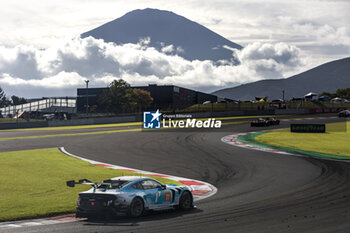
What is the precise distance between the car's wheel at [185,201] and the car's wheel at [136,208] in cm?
144

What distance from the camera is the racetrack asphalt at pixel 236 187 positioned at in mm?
10531

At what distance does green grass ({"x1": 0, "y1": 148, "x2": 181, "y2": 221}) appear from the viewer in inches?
511

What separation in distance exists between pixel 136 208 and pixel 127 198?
1.42ft

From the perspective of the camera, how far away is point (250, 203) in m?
13.4

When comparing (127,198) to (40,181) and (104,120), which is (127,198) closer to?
(40,181)

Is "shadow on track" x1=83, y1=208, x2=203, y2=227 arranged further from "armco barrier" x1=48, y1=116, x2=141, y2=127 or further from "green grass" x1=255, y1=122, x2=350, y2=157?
"armco barrier" x1=48, y1=116, x2=141, y2=127

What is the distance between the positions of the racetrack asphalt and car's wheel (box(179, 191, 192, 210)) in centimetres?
28

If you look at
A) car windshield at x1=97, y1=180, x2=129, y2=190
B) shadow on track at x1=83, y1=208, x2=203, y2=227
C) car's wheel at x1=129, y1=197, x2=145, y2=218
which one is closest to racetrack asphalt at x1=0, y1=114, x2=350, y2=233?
shadow on track at x1=83, y1=208, x2=203, y2=227

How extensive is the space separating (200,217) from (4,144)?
1031 inches

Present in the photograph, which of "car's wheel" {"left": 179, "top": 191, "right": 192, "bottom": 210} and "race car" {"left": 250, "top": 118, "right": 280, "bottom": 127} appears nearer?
"car's wheel" {"left": 179, "top": 191, "right": 192, "bottom": 210}

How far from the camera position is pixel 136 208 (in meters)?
11.5

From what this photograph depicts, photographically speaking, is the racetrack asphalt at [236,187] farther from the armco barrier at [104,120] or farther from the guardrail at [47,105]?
the guardrail at [47,105]

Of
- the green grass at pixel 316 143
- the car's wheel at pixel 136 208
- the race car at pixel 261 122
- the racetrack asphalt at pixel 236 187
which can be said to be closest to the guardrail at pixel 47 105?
the race car at pixel 261 122

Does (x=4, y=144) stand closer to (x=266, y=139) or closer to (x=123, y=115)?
(x=266, y=139)
